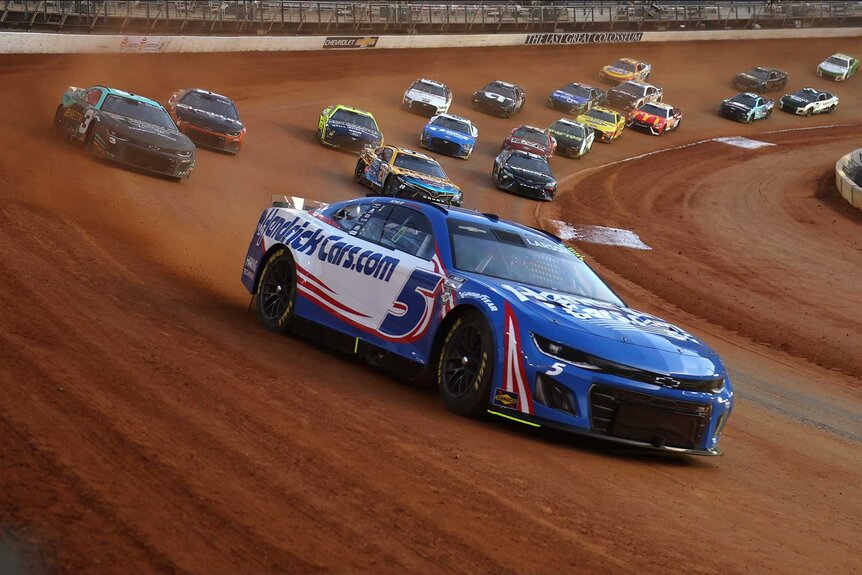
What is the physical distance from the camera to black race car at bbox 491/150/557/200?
32531 mm

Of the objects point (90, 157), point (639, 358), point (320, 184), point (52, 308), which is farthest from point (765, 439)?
point (320, 184)

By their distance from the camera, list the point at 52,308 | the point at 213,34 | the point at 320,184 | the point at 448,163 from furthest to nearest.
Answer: the point at 213,34 → the point at 448,163 → the point at 320,184 → the point at 52,308

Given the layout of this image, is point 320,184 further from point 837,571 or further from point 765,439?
point 837,571

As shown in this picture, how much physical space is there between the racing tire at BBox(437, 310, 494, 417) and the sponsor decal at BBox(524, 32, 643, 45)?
53019mm

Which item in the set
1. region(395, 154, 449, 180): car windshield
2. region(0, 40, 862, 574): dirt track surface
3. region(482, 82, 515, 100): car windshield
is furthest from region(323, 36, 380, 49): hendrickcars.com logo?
region(0, 40, 862, 574): dirt track surface

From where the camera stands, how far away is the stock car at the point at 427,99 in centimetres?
4269

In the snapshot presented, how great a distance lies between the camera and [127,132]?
22.4 m

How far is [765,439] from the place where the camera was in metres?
10.7

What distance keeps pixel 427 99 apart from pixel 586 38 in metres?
22.9

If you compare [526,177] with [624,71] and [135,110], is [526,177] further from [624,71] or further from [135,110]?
[624,71]

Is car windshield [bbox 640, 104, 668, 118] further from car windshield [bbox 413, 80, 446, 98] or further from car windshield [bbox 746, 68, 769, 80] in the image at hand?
car windshield [bbox 746, 68, 769, 80]

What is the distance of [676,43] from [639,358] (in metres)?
62.0

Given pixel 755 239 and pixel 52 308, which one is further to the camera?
pixel 755 239

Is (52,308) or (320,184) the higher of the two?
(52,308)
